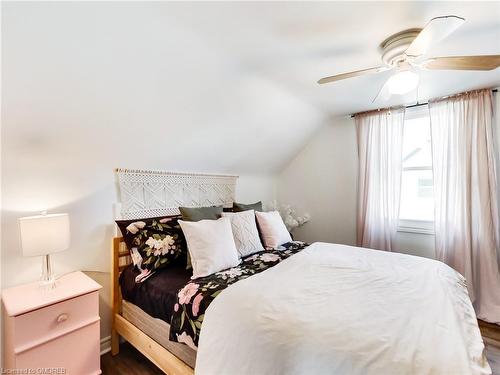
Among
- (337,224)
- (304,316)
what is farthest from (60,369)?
(337,224)

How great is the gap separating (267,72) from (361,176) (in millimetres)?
1892

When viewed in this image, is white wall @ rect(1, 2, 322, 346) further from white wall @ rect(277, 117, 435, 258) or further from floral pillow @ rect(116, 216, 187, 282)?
white wall @ rect(277, 117, 435, 258)

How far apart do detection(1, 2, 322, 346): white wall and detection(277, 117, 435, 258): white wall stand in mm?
1181

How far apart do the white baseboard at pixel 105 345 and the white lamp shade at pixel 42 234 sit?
96 cm

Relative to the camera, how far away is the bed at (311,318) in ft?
3.02

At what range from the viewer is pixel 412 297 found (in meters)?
1.30

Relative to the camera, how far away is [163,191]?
2.38 metres

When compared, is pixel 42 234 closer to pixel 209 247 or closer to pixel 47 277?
pixel 47 277

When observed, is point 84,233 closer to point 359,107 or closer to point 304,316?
point 304,316

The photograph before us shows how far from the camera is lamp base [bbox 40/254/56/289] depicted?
152 centimetres

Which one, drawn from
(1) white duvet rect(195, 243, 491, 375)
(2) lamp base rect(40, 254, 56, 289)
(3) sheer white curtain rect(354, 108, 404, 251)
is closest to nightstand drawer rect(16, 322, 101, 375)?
(2) lamp base rect(40, 254, 56, 289)

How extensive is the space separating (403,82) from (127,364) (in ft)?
9.12

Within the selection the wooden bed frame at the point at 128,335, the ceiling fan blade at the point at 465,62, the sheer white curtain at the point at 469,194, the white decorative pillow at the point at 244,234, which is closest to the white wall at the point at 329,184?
the sheer white curtain at the point at 469,194

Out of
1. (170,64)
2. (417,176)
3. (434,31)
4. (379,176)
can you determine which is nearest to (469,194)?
(417,176)
